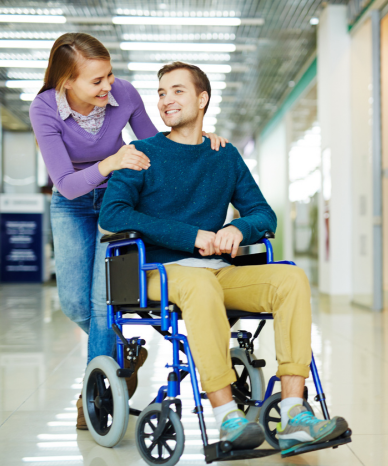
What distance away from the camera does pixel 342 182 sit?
6031 millimetres

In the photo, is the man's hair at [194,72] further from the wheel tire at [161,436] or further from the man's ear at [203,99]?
the wheel tire at [161,436]

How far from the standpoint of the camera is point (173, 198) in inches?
67.9

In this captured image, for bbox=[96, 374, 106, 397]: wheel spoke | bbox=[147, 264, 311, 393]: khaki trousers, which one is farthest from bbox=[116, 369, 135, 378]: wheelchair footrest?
bbox=[147, 264, 311, 393]: khaki trousers

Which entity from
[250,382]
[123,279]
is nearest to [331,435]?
[250,382]

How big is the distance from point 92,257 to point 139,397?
2.22 feet

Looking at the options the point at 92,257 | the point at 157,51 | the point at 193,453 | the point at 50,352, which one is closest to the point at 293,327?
the point at 193,453

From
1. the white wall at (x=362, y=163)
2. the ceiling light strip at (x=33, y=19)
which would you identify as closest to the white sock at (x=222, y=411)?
the white wall at (x=362, y=163)

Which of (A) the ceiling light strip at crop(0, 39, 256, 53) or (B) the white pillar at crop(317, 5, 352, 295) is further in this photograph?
(A) the ceiling light strip at crop(0, 39, 256, 53)

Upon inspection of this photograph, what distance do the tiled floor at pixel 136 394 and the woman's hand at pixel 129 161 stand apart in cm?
85

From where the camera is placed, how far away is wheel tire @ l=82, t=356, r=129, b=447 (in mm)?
1625

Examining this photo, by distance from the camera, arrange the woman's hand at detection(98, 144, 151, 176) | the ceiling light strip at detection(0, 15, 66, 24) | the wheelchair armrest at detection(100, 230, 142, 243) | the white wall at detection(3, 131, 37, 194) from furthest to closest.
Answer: the white wall at detection(3, 131, 37, 194)
the ceiling light strip at detection(0, 15, 66, 24)
the woman's hand at detection(98, 144, 151, 176)
the wheelchair armrest at detection(100, 230, 142, 243)

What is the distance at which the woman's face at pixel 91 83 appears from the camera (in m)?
1.82

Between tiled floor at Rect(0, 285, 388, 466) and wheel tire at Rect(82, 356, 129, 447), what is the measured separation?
1.9 inches

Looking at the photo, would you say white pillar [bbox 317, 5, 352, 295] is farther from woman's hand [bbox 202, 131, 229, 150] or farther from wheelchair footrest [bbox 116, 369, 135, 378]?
wheelchair footrest [bbox 116, 369, 135, 378]
